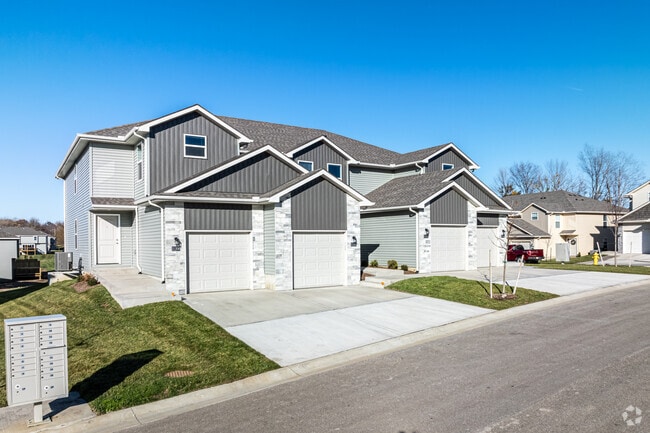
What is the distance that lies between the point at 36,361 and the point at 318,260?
39.6ft

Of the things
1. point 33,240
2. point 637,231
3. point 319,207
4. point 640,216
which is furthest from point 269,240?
point 33,240

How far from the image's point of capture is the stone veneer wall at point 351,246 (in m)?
18.1

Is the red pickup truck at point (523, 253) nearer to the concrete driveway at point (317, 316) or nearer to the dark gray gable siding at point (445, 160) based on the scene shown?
the dark gray gable siding at point (445, 160)

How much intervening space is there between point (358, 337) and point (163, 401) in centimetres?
470

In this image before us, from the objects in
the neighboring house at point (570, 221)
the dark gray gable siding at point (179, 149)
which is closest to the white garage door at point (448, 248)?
the dark gray gable siding at point (179, 149)

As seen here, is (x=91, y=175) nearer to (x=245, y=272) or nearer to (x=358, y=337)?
(x=245, y=272)

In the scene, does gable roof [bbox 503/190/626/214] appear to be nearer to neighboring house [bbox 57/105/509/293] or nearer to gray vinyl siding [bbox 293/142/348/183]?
neighboring house [bbox 57/105/509/293]

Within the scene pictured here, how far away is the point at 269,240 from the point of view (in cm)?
1681

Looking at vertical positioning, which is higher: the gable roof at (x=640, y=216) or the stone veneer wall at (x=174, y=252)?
the gable roof at (x=640, y=216)

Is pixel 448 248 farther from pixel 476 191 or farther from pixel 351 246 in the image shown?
pixel 351 246

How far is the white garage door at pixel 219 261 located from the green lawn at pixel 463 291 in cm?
569

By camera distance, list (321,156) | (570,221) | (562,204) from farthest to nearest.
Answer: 1. (562,204)
2. (570,221)
3. (321,156)

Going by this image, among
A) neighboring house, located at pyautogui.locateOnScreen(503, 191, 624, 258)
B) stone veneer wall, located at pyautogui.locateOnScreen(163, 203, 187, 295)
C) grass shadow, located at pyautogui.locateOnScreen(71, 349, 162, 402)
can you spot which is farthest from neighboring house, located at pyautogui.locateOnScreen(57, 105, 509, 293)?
neighboring house, located at pyautogui.locateOnScreen(503, 191, 624, 258)

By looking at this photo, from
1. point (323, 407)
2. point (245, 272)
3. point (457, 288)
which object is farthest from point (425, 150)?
point (323, 407)
